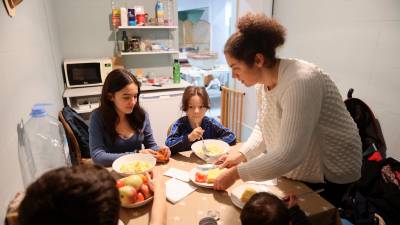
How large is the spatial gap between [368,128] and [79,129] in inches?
94.5

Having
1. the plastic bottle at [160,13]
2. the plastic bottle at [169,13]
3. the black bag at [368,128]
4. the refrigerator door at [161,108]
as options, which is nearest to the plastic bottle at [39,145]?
the refrigerator door at [161,108]

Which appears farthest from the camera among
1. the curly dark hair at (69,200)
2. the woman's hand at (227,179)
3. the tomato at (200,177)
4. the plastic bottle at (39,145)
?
the plastic bottle at (39,145)

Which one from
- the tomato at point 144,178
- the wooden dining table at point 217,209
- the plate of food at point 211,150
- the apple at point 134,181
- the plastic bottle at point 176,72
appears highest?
the plastic bottle at point 176,72

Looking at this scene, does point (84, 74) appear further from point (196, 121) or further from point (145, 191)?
point (145, 191)

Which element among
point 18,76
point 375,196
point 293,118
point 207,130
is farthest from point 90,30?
point 375,196

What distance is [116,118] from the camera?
166cm

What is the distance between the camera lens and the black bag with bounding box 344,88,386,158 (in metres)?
1.98

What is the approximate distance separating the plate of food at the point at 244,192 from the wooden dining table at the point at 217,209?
0.03 metres

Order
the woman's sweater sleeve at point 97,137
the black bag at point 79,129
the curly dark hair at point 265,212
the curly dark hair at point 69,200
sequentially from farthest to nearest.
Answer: the black bag at point 79,129, the woman's sweater sleeve at point 97,137, the curly dark hair at point 265,212, the curly dark hair at point 69,200

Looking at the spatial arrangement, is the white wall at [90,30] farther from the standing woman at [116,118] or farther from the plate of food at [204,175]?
the plate of food at [204,175]

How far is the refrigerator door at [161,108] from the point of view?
3061 mm

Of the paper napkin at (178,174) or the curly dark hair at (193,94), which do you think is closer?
the paper napkin at (178,174)

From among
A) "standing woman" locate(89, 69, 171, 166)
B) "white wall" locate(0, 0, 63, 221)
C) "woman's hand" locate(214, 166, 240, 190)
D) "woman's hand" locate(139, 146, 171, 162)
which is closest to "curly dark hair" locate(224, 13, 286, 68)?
"woman's hand" locate(214, 166, 240, 190)

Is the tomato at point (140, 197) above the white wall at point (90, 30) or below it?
below
